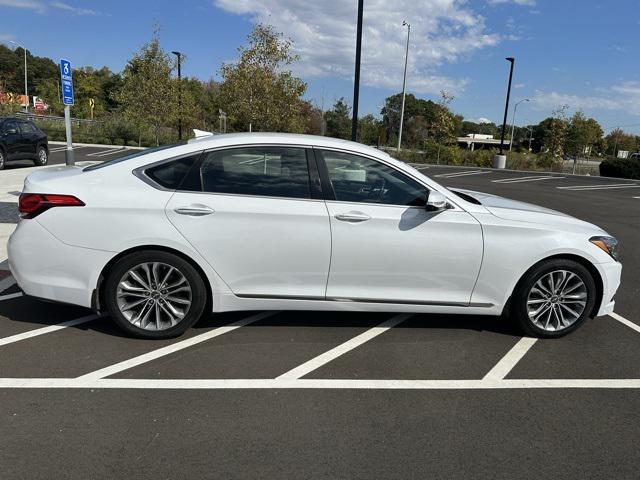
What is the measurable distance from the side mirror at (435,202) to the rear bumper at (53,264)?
2458mm

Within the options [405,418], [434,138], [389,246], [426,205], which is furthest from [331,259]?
[434,138]

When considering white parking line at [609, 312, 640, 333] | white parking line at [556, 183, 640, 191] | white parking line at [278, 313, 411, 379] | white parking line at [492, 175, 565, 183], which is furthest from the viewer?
white parking line at [492, 175, 565, 183]

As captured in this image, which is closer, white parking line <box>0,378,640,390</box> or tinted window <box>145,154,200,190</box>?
white parking line <box>0,378,640,390</box>

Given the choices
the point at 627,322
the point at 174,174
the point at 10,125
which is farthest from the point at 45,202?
the point at 10,125

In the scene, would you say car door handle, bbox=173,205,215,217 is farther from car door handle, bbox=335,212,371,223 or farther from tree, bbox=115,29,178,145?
tree, bbox=115,29,178,145

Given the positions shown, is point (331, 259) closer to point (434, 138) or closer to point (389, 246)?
point (389, 246)

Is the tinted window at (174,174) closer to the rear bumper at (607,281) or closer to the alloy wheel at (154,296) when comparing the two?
the alloy wheel at (154,296)

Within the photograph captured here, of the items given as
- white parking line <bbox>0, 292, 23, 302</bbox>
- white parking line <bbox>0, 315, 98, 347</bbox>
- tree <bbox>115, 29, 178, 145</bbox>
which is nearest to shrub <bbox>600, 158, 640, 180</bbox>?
tree <bbox>115, 29, 178, 145</bbox>

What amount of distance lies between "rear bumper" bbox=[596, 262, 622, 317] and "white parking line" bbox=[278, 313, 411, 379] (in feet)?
5.49

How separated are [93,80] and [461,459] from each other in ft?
220

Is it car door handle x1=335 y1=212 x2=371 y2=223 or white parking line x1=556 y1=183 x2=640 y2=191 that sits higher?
car door handle x1=335 y1=212 x2=371 y2=223

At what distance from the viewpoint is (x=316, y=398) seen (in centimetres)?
328

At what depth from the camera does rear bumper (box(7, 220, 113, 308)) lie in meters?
3.85

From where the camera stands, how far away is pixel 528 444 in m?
2.87
